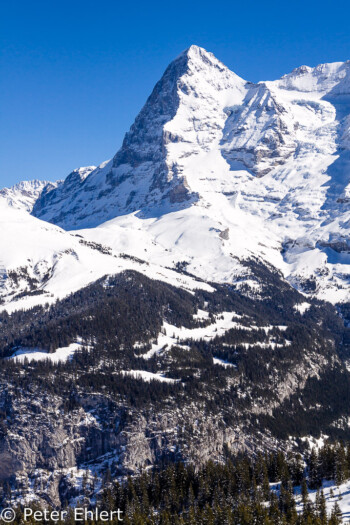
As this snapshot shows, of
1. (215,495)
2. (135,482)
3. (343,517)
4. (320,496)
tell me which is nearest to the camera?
(343,517)

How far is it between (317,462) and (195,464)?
161ft

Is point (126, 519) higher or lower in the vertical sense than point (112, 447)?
lower

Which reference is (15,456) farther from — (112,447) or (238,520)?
(238,520)

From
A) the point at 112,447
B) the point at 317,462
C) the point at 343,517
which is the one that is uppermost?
the point at 112,447

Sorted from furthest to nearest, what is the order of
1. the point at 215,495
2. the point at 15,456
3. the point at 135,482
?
the point at 15,456
the point at 135,482
the point at 215,495

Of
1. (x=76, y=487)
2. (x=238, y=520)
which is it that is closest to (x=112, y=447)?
(x=76, y=487)

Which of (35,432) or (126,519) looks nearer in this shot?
(126,519)

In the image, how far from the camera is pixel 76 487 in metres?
187

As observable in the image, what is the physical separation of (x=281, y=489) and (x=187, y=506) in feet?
99.5

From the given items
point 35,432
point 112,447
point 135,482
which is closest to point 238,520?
point 135,482

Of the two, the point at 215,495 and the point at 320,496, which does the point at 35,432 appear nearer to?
the point at 215,495

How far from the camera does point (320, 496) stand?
14262 centimetres

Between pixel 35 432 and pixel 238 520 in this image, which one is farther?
pixel 35 432

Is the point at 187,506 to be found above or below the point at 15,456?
below
